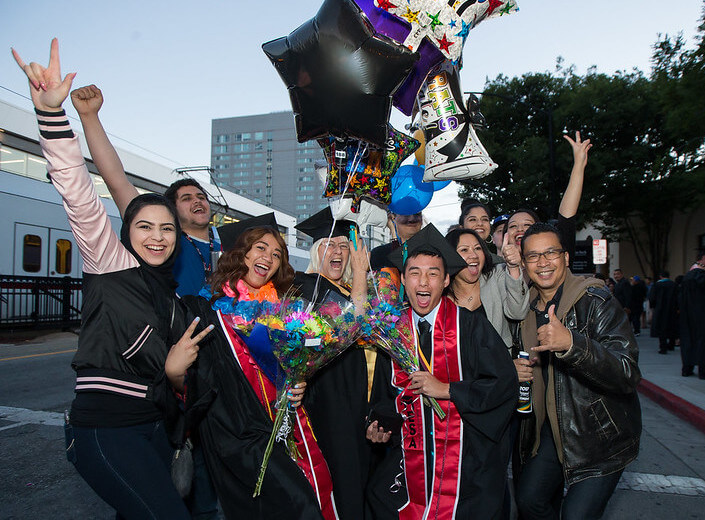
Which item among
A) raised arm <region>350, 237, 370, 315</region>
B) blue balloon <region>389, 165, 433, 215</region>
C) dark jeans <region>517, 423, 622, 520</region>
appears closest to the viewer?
dark jeans <region>517, 423, 622, 520</region>

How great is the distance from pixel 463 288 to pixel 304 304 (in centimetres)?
129

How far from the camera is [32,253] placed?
1359 centimetres

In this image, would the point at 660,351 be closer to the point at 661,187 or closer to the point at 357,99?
the point at 661,187

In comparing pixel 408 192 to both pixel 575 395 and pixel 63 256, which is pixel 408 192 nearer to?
pixel 575 395

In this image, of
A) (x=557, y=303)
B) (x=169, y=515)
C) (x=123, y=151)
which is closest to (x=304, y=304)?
(x=169, y=515)

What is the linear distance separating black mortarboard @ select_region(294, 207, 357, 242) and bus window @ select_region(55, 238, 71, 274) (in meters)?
13.2

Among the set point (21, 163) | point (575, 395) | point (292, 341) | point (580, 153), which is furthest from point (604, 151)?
point (21, 163)

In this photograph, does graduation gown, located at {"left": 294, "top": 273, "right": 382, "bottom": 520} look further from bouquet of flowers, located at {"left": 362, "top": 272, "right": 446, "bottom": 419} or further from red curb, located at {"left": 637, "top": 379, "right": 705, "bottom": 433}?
red curb, located at {"left": 637, "top": 379, "right": 705, "bottom": 433}

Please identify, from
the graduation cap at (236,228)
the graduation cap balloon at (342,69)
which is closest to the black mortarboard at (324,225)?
the graduation cap at (236,228)

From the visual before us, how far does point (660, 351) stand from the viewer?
1149 centimetres

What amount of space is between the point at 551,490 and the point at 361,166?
2.49 metres

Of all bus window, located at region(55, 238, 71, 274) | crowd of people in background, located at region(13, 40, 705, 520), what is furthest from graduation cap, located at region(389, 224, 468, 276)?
bus window, located at region(55, 238, 71, 274)

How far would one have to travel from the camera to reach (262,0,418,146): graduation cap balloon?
2.84 m

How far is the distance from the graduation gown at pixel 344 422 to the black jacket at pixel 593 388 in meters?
1.12
